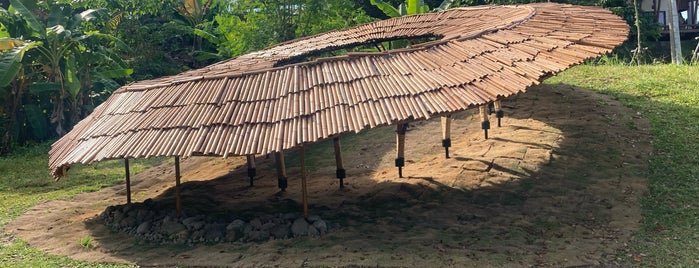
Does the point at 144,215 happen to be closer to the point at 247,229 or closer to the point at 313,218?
the point at 247,229

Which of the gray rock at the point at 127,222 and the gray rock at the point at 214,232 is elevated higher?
the gray rock at the point at 214,232

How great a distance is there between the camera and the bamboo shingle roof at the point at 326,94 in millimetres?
6762

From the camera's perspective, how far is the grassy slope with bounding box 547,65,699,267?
6.82 metres

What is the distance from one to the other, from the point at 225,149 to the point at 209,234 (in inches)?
51.1

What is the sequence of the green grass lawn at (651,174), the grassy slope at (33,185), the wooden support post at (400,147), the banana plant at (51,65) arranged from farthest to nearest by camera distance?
the banana plant at (51,65)
the wooden support post at (400,147)
the grassy slope at (33,185)
the green grass lawn at (651,174)

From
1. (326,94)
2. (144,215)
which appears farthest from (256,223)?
(144,215)

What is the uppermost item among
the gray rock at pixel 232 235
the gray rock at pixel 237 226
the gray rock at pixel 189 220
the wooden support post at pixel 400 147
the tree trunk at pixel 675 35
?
the tree trunk at pixel 675 35

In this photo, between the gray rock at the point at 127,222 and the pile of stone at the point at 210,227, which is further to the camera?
the gray rock at the point at 127,222

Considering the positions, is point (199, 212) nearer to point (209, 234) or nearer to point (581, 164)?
point (209, 234)

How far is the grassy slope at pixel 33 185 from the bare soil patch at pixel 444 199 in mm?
261

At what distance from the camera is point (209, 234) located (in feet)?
24.8

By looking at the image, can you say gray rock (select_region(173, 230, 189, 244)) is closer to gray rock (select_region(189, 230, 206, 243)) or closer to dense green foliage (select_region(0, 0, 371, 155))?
gray rock (select_region(189, 230, 206, 243))

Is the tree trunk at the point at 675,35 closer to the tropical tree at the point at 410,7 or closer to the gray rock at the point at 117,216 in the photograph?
the tropical tree at the point at 410,7

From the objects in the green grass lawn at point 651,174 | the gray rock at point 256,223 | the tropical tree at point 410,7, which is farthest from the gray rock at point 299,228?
the tropical tree at point 410,7
